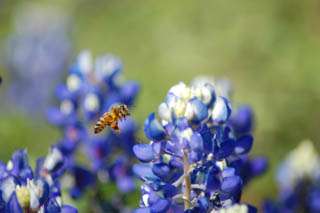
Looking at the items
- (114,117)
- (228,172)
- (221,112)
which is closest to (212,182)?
(228,172)

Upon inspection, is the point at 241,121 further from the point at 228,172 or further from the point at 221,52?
the point at 221,52

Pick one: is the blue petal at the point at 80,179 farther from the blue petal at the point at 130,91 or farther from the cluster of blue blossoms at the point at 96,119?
the blue petal at the point at 130,91

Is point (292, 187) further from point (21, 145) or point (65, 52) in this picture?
point (65, 52)

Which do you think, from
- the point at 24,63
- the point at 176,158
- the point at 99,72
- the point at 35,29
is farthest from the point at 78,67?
the point at 35,29

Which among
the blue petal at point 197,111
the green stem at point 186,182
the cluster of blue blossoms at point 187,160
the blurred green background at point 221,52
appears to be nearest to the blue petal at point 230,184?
the cluster of blue blossoms at point 187,160

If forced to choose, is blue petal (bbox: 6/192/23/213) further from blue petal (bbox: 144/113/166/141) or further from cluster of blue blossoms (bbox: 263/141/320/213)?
cluster of blue blossoms (bbox: 263/141/320/213)
